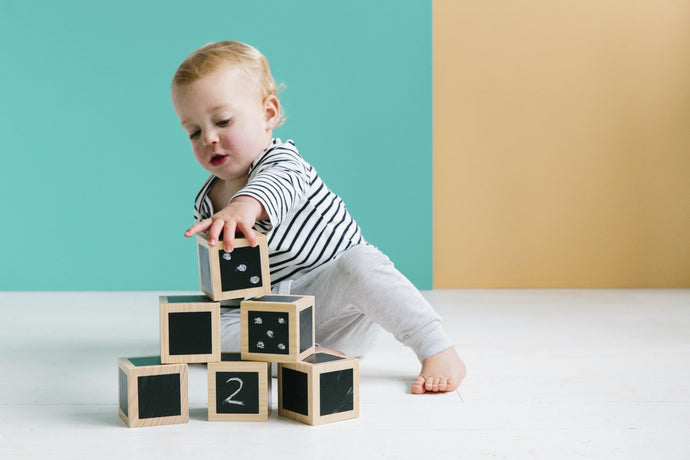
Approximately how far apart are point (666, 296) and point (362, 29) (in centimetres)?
113

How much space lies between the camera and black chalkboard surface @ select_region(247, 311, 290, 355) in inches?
36.4

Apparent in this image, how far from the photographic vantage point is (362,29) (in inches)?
86.6

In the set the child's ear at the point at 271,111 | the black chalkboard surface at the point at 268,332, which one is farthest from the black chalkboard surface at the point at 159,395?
the child's ear at the point at 271,111

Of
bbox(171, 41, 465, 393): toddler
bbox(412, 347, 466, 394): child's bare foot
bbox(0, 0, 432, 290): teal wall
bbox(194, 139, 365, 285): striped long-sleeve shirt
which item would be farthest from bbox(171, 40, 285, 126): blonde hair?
bbox(0, 0, 432, 290): teal wall

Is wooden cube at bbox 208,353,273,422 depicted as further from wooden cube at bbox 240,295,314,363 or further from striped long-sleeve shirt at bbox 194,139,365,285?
striped long-sleeve shirt at bbox 194,139,365,285

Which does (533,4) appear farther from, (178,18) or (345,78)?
(178,18)

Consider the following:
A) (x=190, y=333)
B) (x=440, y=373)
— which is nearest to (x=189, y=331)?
(x=190, y=333)

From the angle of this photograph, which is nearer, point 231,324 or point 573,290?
point 231,324

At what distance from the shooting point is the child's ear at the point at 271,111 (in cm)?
129

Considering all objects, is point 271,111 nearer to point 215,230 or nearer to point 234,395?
point 215,230

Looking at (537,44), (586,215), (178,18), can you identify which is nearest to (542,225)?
(586,215)

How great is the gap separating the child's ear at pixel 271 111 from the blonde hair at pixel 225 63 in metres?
0.01

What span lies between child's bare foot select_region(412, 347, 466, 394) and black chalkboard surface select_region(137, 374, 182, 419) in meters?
0.34

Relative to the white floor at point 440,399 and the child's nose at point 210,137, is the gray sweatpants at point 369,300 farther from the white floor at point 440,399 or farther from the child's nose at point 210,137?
the child's nose at point 210,137
